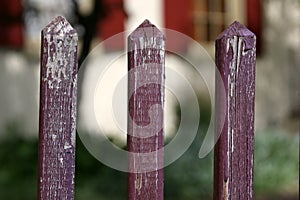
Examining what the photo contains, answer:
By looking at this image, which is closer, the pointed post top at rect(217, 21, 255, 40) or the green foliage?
the pointed post top at rect(217, 21, 255, 40)

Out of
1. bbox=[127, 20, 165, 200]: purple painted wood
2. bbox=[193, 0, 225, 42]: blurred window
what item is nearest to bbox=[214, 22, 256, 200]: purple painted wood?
bbox=[127, 20, 165, 200]: purple painted wood

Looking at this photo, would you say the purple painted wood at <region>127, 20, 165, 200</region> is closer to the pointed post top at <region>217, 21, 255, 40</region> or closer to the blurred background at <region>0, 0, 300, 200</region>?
the pointed post top at <region>217, 21, 255, 40</region>

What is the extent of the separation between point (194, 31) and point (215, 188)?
8074 millimetres

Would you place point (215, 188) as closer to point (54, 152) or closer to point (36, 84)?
point (54, 152)

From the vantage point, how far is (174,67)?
9898mm

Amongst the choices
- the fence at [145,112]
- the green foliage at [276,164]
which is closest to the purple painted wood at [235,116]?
the fence at [145,112]

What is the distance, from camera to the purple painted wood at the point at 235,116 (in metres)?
2.56

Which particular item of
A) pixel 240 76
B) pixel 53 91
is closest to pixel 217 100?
pixel 240 76

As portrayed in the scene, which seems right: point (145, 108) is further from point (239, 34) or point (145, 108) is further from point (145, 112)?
point (239, 34)

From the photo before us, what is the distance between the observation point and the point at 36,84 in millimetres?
9227

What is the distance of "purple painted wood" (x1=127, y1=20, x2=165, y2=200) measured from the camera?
8.11 feet

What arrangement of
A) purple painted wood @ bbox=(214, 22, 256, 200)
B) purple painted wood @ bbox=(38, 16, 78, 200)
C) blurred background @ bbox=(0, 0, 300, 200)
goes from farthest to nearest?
blurred background @ bbox=(0, 0, 300, 200)
purple painted wood @ bbox=(214, 22, 256, 200)
purple painted wood @ bbox=(38, 16, 78, 200)

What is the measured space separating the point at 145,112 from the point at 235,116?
29 centimetres

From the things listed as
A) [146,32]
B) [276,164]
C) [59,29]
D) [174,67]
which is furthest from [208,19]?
[59,29]
